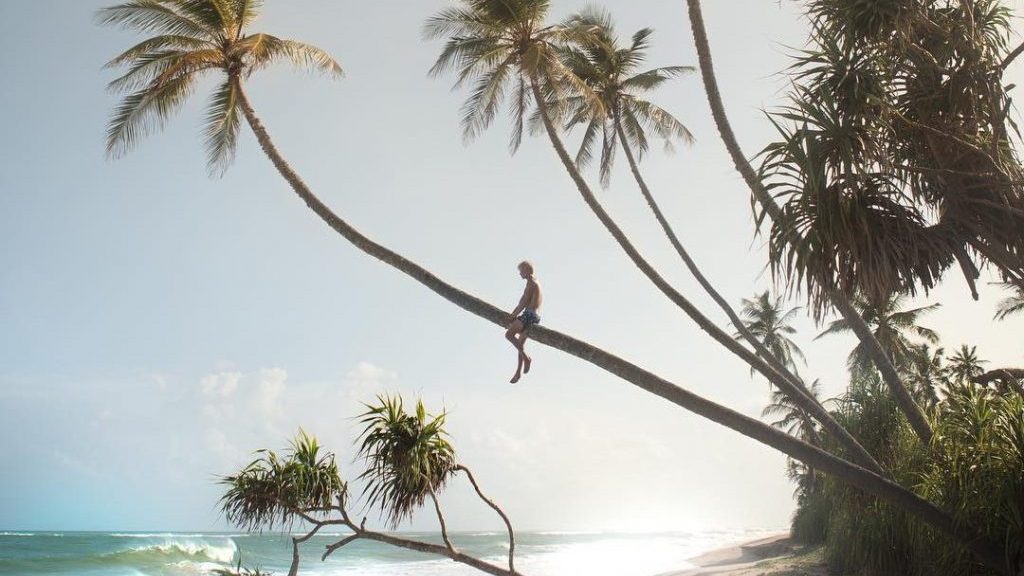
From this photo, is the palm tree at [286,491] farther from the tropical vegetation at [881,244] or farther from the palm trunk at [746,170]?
the palm trunk at [746,170]

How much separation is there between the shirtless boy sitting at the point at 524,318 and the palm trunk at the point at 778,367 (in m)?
3.89

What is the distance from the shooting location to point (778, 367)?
1149 cm

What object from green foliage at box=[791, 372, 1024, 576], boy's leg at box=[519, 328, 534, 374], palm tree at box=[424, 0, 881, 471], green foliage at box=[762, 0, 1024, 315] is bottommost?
green foliage at box=[791, 372, 1024, 576]

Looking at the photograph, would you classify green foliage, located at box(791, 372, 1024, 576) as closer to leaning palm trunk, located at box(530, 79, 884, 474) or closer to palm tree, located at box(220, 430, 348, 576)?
leaning palm trunk, located at box(530, 79, 884, 474)

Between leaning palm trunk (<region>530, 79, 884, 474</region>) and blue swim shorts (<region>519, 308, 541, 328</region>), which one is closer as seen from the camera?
blue swim shorts (<region>519, 308, 541, 328</region>)

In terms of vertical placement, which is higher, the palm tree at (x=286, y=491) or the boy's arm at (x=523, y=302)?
the boy's arm at (x=523, y=302)

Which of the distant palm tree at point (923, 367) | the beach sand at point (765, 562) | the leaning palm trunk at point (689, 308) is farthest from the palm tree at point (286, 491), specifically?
the distant palm tree at point (923, 367)

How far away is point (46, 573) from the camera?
30062 millimetres

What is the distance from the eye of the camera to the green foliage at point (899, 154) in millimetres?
7461

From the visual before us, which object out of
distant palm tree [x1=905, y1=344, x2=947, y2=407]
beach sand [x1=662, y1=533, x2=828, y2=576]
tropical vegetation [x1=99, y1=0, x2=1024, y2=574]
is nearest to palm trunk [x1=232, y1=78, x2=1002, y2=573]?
tropical vegetation [x1=99, y1=0, x2=1024, y2=574]

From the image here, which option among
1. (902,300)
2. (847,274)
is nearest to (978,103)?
(847,274)

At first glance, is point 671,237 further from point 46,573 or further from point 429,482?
point 46,573

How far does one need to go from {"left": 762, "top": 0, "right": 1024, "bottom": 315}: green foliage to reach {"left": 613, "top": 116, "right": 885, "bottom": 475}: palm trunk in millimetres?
2192

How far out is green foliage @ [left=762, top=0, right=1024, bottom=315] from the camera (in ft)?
24.5
